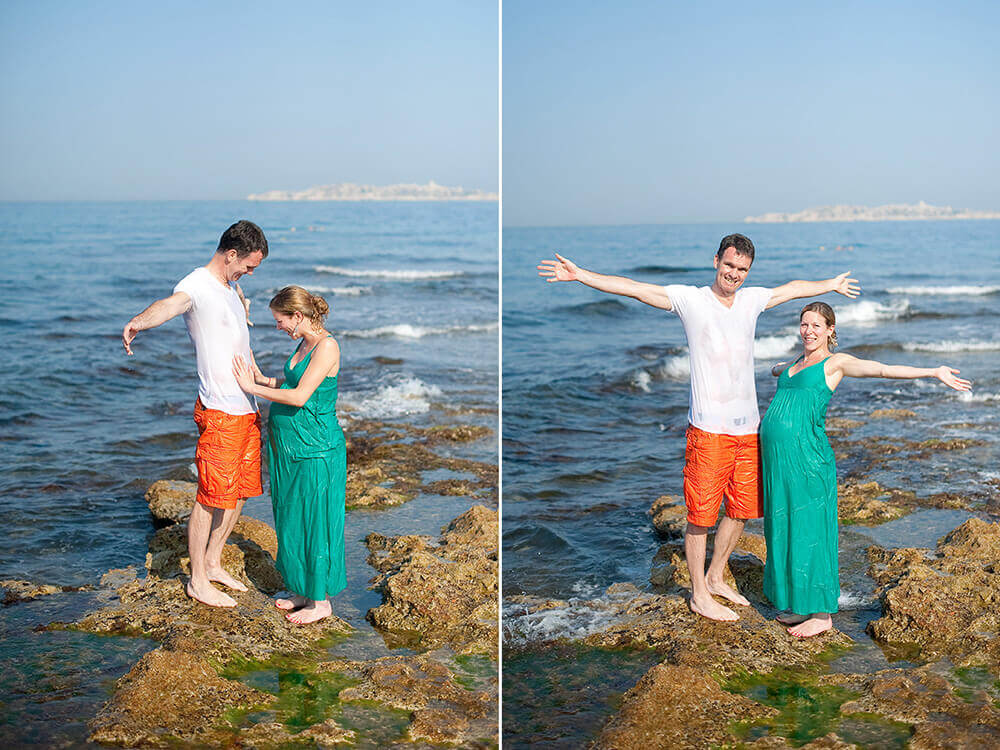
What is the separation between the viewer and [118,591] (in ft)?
16.9

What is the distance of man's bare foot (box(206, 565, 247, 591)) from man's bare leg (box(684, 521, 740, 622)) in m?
2.38

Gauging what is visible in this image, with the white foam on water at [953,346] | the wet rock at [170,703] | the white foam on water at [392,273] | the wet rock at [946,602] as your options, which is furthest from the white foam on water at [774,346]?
the white foam on water at [392,273]

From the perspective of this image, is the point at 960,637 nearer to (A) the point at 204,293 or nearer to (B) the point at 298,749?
(B) the point at 298,749

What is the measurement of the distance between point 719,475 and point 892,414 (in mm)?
6195

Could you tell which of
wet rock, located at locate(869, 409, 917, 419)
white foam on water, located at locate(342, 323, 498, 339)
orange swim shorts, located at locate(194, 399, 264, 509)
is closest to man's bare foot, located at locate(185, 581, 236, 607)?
orange swim shorts, located at locate(194, 399, 264, 509)

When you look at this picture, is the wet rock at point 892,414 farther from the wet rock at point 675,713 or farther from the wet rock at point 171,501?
the wet rock at point 171,501

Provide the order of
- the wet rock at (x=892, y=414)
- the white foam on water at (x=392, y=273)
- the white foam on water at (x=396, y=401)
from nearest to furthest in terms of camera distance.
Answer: the wet rock at (x=892, y=414), the white foam on water at (x=396, y=401), the white foam on water at (x=392, y=273)

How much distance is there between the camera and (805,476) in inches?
177

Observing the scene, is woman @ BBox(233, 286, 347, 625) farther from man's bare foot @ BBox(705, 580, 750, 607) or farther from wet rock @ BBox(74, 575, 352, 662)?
man's bare foot @ BBox(705, 580, 750, 607)

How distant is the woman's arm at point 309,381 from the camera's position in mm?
4438

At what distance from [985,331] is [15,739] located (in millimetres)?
17055

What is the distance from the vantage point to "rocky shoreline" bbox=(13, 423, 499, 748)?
3.88 meters

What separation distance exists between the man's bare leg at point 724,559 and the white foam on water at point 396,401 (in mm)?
5328

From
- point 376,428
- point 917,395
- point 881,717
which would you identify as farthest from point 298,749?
point 917,395
